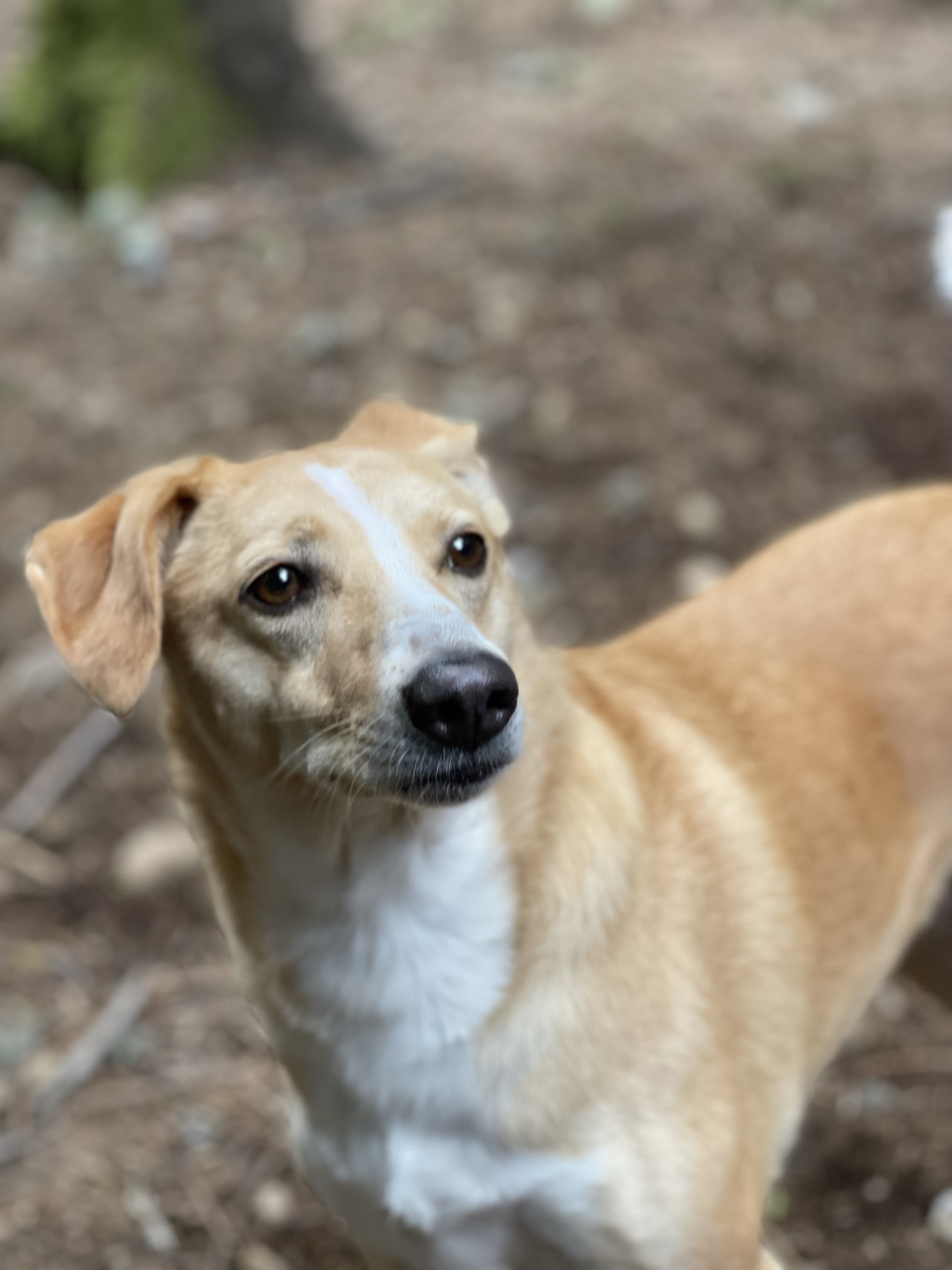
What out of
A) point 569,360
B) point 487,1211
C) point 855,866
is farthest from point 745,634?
point 569,360

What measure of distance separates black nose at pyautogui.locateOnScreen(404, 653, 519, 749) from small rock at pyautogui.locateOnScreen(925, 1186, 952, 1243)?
1.78 metres

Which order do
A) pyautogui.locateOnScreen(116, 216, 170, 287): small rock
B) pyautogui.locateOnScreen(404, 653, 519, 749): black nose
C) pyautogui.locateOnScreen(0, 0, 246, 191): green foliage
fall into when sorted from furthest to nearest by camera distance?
pyautogui.locateOnScreen(0, 0, 246, 191): green foliage → pyautogui.locateOnScreen(116, 216, 170, 287): small rock → pyautogui.locateOnScreen(404, 653, 519, 749): black nose

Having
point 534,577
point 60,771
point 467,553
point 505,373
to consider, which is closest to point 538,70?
point 505,373

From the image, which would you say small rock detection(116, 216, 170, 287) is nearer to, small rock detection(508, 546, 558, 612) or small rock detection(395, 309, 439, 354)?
small rock detection(395, 309, 439, 354)

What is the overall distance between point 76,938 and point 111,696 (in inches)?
75.5

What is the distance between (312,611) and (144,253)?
4622mm

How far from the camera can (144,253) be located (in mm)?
6168

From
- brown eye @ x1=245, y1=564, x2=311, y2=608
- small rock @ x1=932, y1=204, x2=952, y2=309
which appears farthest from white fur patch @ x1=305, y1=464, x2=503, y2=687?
small rock @ x1=932, y1=204, x2=952, y2=309

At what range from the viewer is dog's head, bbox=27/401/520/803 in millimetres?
1923

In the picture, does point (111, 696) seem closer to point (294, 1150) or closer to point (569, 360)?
point (294, 1150)

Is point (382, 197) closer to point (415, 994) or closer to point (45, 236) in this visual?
point (45, 236)

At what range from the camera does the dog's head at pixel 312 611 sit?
75.7 inches

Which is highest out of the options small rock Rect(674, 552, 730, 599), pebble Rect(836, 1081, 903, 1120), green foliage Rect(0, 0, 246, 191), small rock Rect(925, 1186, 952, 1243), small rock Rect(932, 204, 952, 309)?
small rock Rect(932, 204, 952, 309)

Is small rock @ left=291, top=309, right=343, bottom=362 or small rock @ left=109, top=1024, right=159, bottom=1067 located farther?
small rock @ left=291, top=309, right=343, bottom=362
